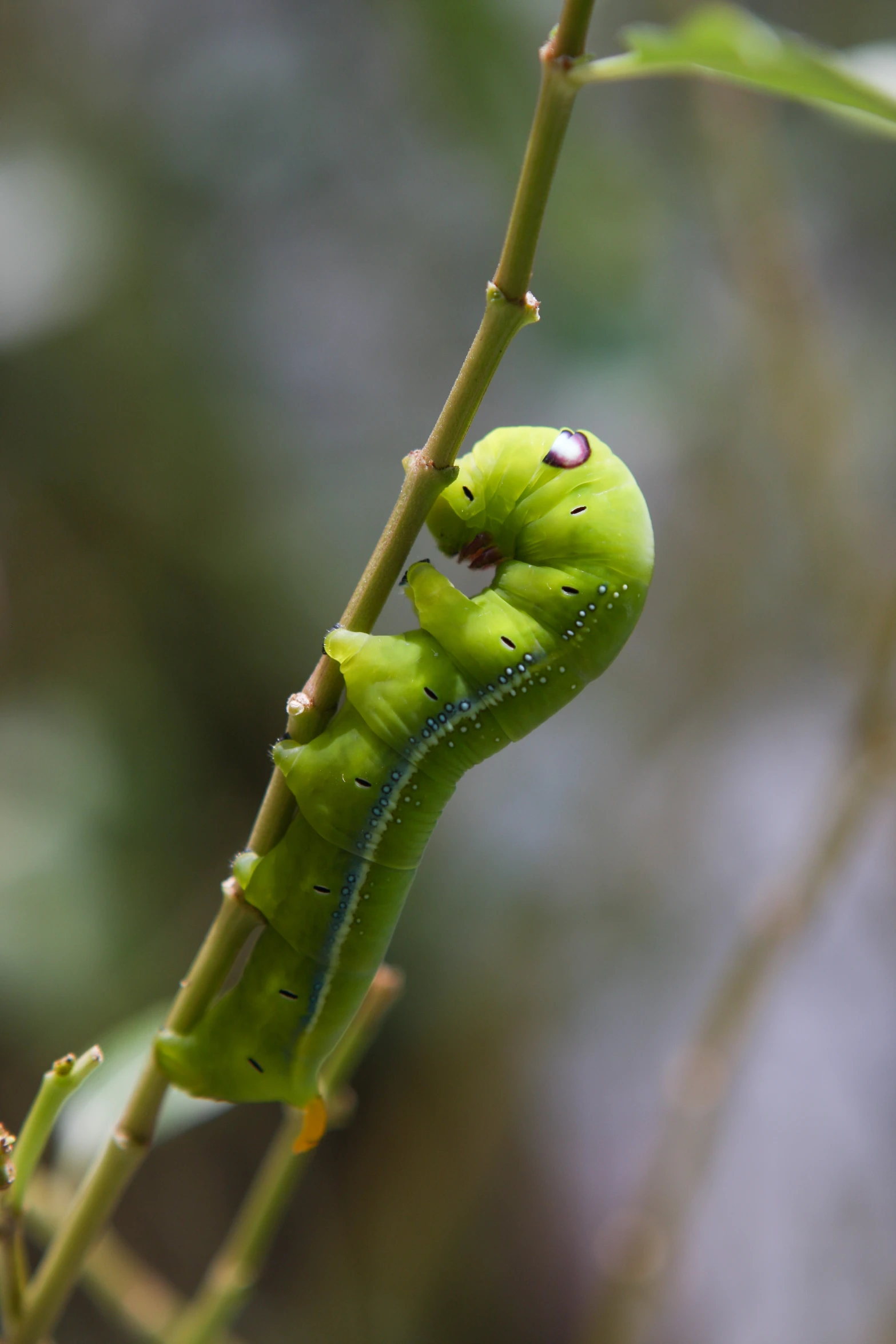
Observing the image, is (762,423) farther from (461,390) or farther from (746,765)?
(461,390)

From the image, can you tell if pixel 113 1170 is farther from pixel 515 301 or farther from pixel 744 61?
pixel 744 61

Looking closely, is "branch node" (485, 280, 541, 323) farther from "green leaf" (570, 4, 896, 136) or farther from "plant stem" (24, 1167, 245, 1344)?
"plant stem" (24, 1167, 245, 1344)

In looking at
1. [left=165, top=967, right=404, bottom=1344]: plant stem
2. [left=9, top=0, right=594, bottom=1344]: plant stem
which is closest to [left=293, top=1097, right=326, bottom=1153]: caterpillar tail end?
[left=165, top=967, right=404, bottom=1344]: plant stem

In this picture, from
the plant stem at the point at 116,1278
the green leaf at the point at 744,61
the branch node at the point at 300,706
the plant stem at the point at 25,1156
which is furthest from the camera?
the plant stem at the point at 116,1278

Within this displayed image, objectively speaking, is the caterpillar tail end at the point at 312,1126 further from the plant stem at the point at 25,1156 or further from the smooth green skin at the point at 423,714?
the plant stem at the point at 25,1156

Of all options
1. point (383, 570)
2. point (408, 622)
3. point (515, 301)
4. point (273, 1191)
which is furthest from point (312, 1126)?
point (408, 622)

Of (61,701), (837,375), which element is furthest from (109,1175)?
(837,375)

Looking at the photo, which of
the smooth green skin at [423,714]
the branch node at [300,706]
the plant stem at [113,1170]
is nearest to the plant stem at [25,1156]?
the plant stem at [113,1170]
